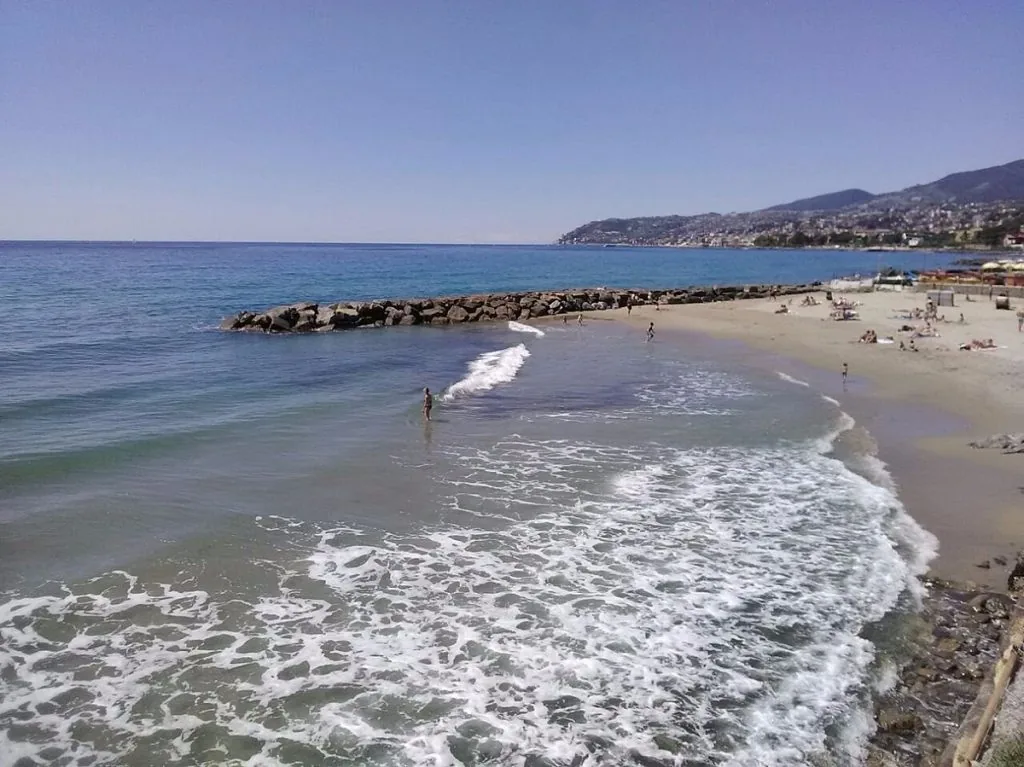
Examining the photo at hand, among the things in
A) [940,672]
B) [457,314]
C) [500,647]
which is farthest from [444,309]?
[940,672]

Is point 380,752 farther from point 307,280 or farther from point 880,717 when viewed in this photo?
point 307,280

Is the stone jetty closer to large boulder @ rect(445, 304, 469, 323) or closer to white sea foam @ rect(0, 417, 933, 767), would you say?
large boulder @ rect(445, 304, 469, 323)

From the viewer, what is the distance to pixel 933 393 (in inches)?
957

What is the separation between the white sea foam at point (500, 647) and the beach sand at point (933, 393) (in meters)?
1.25

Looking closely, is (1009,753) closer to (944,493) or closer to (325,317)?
(944,493)

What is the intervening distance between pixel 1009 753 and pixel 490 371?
81.7 ft

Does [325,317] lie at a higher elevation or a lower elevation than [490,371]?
higher

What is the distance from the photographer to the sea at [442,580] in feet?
25.8

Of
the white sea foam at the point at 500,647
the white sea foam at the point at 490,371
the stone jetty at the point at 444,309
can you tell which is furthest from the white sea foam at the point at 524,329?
the white sea foam at the point at 500,647

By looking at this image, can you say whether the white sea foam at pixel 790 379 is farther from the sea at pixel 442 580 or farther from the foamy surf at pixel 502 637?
the foamy surf at pixel 502 637

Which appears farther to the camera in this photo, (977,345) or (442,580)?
(977,345)

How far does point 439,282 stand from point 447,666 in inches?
3286

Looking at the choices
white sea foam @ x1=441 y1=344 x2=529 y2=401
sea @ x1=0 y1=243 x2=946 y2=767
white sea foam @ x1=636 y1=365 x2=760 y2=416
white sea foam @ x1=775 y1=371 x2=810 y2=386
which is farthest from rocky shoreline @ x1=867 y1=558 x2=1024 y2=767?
white sea foam @ x1=441 y1=344 x2=529 y2=401

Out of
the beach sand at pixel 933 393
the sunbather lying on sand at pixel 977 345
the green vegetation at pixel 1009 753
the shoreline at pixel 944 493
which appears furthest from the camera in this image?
the sunbather lying on sand at pixel 977 345
